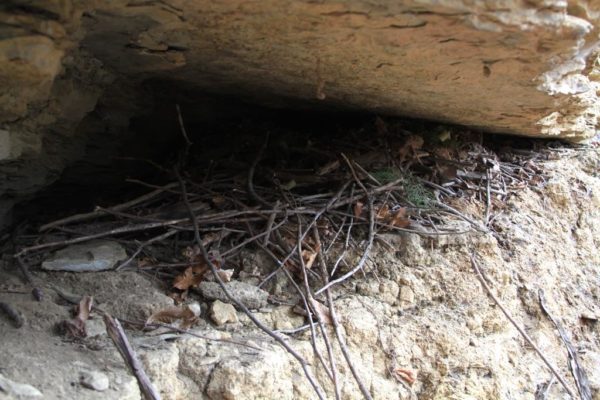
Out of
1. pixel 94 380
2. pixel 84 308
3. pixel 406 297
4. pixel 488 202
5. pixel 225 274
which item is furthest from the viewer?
pixel 488 202

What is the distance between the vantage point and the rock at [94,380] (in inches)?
57.6

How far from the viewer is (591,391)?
2602 millimetres

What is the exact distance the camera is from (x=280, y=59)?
2.02 meters

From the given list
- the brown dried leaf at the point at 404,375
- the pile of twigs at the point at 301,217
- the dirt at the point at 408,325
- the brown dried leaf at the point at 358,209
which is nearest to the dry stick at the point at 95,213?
the pile of twigs at the point at 301,217

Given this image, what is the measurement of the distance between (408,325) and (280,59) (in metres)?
1.13

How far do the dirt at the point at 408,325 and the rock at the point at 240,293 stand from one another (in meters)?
0.05

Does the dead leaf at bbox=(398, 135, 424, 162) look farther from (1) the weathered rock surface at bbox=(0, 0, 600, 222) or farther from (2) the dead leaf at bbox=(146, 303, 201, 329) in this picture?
(2) the dead leaf at bbox=(146, 303, 201, 329)

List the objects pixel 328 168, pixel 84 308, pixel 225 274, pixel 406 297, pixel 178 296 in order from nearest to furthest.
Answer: pixel 84 308 < pixel 178 296 < pixel 225 274 < pixel 406 297 < pixel 328 168

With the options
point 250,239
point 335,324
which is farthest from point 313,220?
point 335,324

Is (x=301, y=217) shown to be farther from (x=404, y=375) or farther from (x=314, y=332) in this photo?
(x=404, y=375)

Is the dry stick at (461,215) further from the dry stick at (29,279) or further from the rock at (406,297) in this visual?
the dry stick at (29,279)

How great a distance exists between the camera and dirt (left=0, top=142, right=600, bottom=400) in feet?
5.41

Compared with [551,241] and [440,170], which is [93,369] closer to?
[440,170]

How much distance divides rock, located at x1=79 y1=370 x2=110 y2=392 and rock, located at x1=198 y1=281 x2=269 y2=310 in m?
0.57
